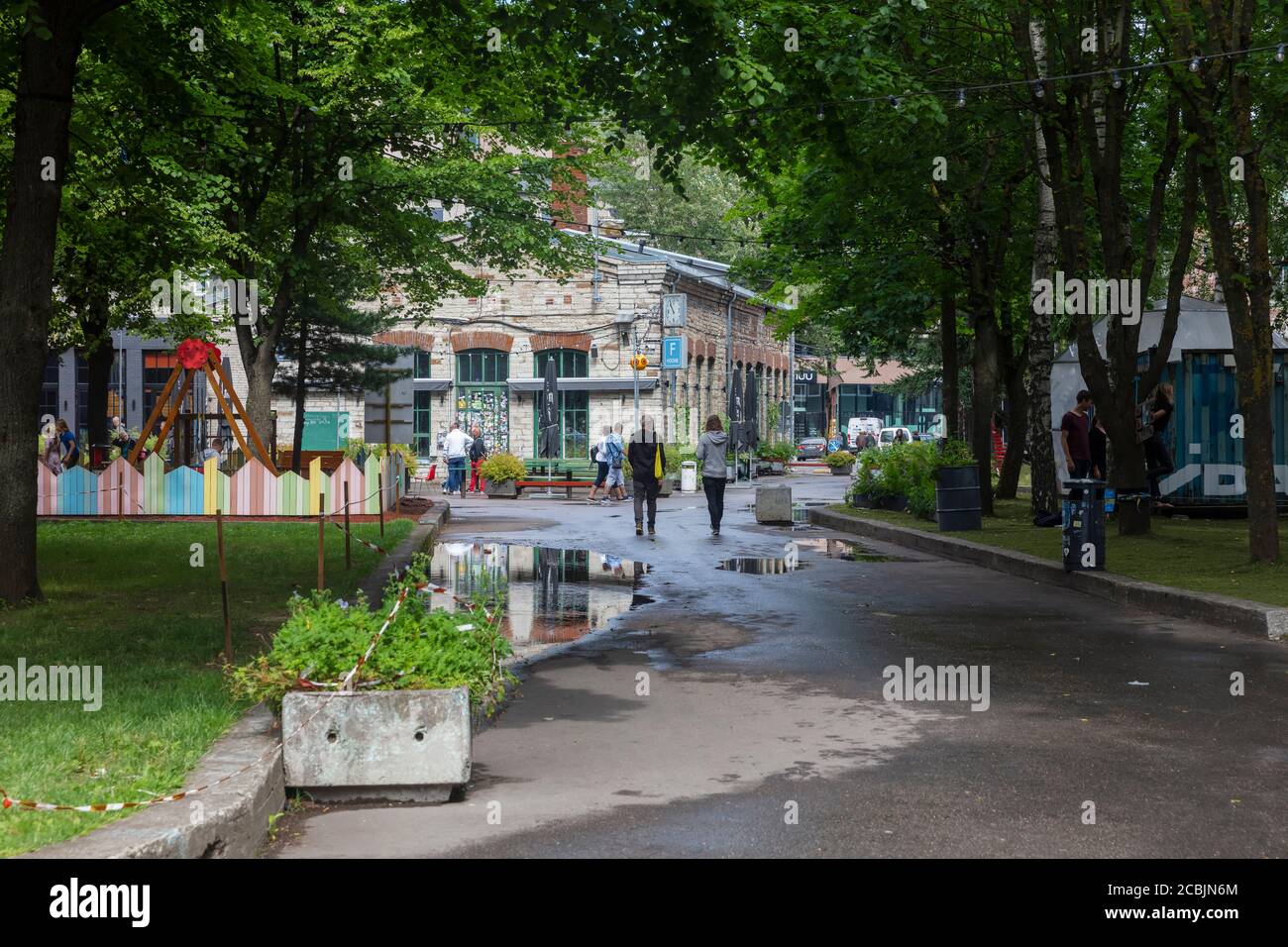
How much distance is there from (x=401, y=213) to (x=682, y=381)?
21.2 m

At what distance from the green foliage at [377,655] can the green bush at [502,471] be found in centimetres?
3092

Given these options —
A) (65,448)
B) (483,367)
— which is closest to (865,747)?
(65,448)

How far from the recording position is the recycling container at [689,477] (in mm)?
41438

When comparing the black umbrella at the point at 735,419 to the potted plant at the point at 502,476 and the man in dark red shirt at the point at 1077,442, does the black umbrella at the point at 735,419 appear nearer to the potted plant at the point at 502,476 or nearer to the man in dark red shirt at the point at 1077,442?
the potted plant at the point at 502,476

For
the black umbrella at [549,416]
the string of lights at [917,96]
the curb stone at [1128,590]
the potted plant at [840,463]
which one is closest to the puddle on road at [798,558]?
the curb stone at [1128,590]

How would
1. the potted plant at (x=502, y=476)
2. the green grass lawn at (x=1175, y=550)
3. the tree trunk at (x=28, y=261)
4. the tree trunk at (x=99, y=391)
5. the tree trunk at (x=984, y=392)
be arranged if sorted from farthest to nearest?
the potted plant at (x=502, y=476) → the tree trunk at (x=99, y=391) → the tree trunk at (x=984, y=392) → the green grass lawn at (x=1175, y=550) → the tree trunk at (x=28, y=261)

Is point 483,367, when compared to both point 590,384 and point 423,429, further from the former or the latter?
point 590,384

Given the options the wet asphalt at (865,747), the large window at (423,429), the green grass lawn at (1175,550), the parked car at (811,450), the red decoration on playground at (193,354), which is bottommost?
the wet asphalt at (865,747)

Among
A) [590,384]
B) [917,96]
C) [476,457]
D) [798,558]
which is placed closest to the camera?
[917,96]

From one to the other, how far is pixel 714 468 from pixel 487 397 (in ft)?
86.8

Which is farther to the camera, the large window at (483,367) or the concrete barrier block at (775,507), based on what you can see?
the large window at (483,367)

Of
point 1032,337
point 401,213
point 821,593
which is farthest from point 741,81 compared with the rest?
point 401,213

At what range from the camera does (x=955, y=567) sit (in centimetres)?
1802

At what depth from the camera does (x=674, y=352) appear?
45.1m
